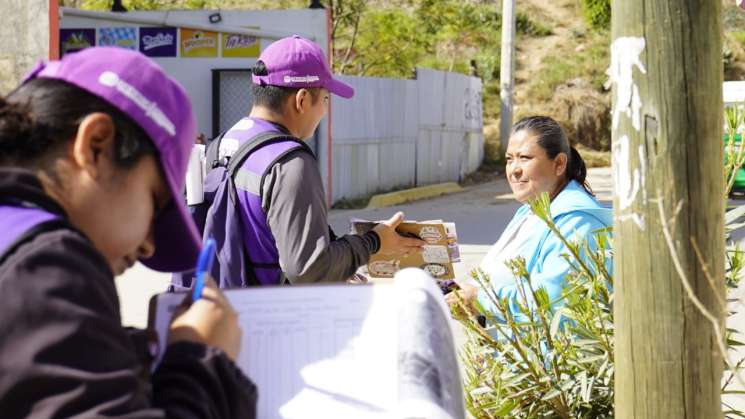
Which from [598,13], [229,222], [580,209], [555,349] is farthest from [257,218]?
[598,13]

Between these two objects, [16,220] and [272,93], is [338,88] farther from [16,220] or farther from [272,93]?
Result: [16,220]

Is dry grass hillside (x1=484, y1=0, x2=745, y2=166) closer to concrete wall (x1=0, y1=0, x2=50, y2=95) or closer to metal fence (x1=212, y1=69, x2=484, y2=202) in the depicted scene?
metal fence (x1=212, y1=69, x2=484, y2=202)

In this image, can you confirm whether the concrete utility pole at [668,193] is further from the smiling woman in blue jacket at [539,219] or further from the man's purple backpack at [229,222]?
the man's purple backpack at [229,222]

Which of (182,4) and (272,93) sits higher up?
(182,4)

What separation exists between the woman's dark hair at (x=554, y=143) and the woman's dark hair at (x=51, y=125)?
2783 millimetres

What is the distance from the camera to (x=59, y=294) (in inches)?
51.6

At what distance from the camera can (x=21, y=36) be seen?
406 inches

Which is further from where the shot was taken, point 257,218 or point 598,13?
point 598,13

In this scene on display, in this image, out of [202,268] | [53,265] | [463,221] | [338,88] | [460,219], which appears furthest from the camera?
[460,219]

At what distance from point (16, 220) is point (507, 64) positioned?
24827mm

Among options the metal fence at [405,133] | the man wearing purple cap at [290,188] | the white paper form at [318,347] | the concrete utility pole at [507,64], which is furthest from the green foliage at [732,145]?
the concrete utility pole at [507,64]

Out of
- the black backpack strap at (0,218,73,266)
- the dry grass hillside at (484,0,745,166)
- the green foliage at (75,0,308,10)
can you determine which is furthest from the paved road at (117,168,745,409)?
the green foliage at (75,0,308,10)

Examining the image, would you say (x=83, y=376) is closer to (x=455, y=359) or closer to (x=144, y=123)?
(x=144, y=123)

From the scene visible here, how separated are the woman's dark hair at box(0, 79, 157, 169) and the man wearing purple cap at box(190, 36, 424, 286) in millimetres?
1674
